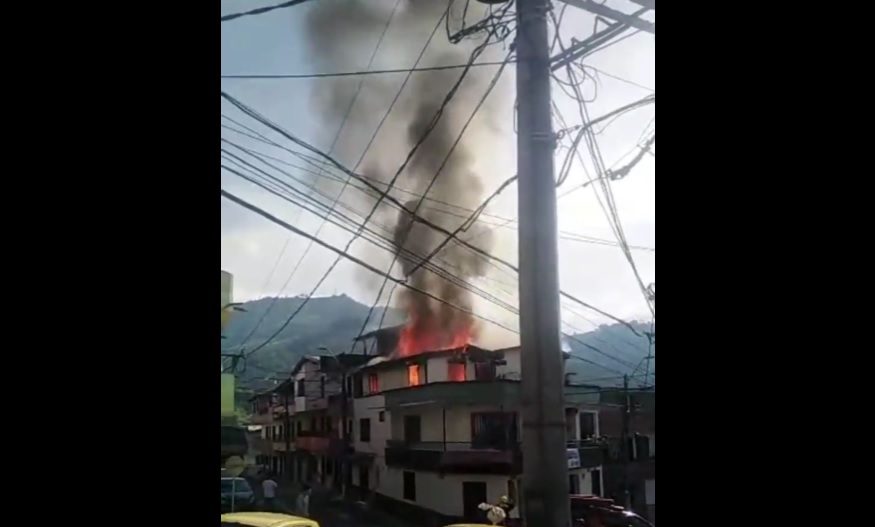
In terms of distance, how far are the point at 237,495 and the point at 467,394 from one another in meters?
0.48

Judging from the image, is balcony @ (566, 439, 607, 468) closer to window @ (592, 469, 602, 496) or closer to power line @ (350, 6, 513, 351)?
window @ (592, 469, 602, 496)

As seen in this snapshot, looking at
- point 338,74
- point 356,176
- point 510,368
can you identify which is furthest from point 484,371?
point 338,74

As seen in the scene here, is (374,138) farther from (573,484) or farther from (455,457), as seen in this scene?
(573,484)

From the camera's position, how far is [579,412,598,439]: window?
1.53 metres

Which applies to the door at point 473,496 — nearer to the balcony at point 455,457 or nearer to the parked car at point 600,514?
the balcony at point 455,457

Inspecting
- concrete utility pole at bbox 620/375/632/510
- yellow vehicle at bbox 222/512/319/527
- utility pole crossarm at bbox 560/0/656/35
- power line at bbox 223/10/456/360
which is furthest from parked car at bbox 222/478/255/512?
utility pole crossarm at bbox 560/0/656/35

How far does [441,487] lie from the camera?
59.3 inches

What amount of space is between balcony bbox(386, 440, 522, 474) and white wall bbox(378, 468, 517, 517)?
12 mm

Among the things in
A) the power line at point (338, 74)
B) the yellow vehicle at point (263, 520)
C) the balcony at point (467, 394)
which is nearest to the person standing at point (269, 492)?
the yellow vehicle at point (263, 520)

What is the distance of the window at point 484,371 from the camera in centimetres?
152

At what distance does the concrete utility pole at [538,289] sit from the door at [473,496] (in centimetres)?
8
